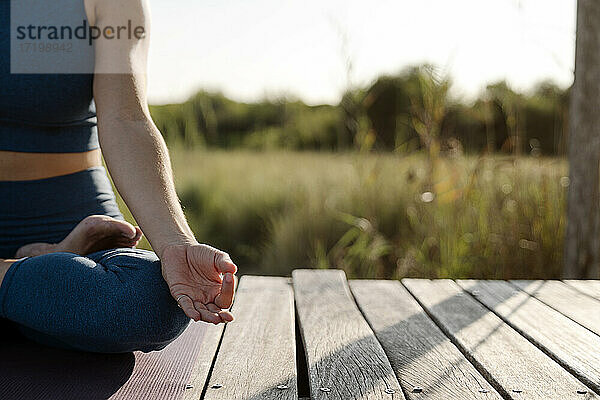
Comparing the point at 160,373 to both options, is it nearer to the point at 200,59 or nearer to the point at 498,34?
the point at 498,34

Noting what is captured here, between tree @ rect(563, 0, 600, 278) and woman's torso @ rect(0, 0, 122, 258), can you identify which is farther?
tree @ rect(563, 0, 600, 278)

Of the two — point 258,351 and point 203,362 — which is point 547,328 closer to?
point 258,351

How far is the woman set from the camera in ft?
3.93

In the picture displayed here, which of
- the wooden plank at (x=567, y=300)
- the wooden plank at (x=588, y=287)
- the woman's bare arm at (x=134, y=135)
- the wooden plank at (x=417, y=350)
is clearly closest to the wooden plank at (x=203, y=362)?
the woman's bare arm at (x=134, y=135)

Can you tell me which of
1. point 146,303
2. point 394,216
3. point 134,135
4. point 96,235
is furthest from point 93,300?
point 394,216

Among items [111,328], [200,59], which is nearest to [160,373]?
[111,328]

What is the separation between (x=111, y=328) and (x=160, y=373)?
0.43 feet

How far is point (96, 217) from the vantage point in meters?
1.39

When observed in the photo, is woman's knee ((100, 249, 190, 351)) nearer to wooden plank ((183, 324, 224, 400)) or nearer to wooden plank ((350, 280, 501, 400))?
wooden plank ((183, 324, 224, 400))

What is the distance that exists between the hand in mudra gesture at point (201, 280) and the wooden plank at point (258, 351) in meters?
0.15

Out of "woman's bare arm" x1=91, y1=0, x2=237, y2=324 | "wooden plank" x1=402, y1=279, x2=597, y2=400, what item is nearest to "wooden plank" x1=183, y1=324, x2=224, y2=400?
"woman's bare arm" x1=91, y1=0, x2=237, y2=324

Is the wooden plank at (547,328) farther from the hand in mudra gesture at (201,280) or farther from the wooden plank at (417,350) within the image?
the hand in mudra gesture at (201,280)

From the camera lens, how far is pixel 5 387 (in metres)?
1.18

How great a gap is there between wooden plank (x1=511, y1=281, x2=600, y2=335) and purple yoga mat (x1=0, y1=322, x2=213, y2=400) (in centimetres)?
94
